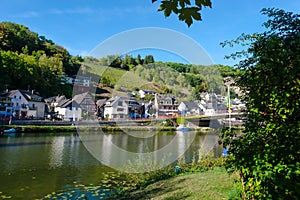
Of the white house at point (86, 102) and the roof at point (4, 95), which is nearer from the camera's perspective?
the white house at point (86, 102)

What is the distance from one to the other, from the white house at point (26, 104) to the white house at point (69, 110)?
124 inches

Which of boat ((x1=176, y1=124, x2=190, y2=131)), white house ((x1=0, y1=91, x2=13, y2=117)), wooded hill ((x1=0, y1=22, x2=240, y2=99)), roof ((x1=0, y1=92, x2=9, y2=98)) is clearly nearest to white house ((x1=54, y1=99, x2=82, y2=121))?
white house ((x1=0, y1=91, x2=13, y2=117))

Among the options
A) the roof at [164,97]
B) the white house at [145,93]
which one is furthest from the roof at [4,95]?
the roof at [164,97]

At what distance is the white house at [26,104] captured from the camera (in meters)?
42.1

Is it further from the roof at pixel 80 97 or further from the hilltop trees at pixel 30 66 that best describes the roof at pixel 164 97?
the hilltop trees at pixel 30 66

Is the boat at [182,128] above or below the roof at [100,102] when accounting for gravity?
below

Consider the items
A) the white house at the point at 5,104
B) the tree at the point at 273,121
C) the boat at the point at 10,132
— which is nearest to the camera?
the tree at the point at 273,121

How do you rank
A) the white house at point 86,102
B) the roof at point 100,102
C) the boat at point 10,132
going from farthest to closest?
the white house at point 86,102, the roof at point 100,102, the boat at point 10,132

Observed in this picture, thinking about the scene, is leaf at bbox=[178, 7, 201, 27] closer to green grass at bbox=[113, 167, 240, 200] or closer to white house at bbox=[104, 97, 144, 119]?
green grass at bbox=[113, 167, 240, 200]

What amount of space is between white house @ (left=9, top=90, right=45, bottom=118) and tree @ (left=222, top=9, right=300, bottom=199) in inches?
1816

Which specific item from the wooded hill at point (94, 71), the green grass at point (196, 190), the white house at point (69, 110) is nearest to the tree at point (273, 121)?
the wooded hill at point (94, 71)

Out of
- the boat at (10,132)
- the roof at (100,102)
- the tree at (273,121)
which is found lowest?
the boat at (10,132)

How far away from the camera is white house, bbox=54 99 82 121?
139 ft

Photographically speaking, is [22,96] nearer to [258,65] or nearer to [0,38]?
[0,38]
